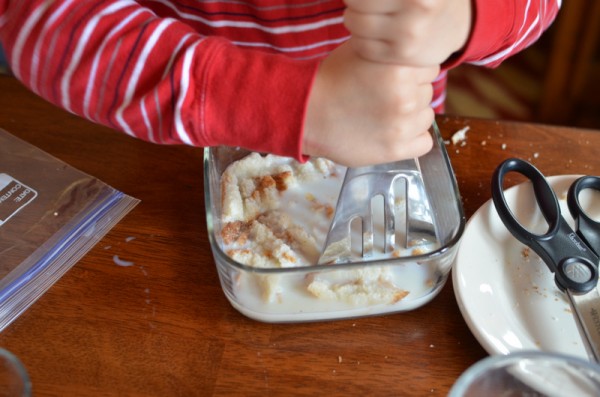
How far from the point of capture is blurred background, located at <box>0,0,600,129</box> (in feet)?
4.43

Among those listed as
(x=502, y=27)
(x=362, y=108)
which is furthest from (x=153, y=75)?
(x=502, y=27)

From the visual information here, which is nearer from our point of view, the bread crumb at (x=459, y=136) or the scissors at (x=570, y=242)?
the scissors at (x=570, y=242)

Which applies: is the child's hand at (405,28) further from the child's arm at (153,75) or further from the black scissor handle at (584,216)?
the black scissor handle at (584,216)

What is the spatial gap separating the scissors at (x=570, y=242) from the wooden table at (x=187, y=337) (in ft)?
0.16

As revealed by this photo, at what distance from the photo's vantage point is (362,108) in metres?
0.46

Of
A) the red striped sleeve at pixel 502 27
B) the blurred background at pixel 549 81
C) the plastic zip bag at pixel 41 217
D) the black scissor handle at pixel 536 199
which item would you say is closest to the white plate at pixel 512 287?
the black scissor handle at pixel 536 199

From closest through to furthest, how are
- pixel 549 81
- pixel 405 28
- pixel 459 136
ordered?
pixel 405 28 → pixel 459 136 → pixel 549 81

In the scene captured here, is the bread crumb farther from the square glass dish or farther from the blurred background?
the blurred background

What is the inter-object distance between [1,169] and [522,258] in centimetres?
44

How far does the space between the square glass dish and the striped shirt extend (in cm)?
7

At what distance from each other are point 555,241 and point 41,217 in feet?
1.33

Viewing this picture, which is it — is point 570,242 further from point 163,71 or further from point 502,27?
point 163,71

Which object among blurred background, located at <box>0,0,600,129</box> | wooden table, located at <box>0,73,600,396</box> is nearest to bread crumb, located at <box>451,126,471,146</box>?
wooden table, located at <box>0,73,600,396</box>

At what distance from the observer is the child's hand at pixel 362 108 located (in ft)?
1.47
